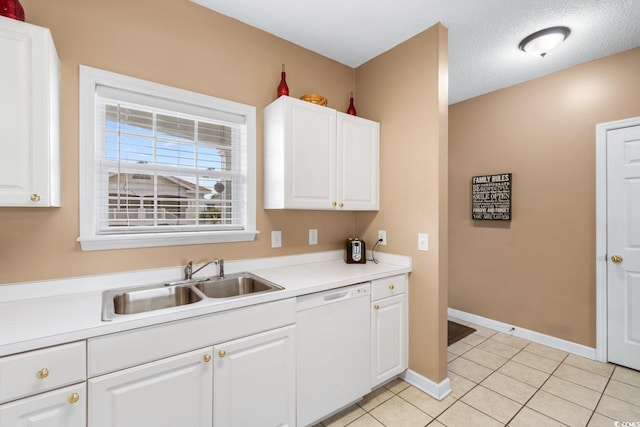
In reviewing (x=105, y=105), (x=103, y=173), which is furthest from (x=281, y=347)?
(x=105, y=105)

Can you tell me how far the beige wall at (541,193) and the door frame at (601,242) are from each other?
5cm

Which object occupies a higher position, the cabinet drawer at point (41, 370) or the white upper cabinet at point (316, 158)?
the white upper cabinet at point (316, 158)

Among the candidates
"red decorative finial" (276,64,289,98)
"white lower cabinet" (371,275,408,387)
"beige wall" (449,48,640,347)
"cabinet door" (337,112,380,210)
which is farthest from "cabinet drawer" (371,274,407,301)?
"beige wall" (449,48,640,347)

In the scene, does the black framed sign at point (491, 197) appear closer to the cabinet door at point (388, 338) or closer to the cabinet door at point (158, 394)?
the cabinet door at point (388, 338)

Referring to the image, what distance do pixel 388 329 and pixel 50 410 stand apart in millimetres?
1883

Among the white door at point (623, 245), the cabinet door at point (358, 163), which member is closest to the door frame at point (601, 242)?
the white door at point (623, 245)

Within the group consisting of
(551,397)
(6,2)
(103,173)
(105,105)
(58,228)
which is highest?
(6,2)

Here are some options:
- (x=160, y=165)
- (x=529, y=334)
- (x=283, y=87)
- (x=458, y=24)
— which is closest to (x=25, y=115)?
(x=160, y=165)

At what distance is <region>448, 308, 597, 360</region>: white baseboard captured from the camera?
9.02 feet

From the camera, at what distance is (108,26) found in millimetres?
1710

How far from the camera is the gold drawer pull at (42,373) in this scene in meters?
1.06

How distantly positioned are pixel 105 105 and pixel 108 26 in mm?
453

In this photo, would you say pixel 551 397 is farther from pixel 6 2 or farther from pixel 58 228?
pixel 6 2

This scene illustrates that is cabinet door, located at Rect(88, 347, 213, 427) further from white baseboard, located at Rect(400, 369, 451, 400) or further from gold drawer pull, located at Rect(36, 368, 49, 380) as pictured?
white baseboard, located at Rect(400, 369, 451, 400)
